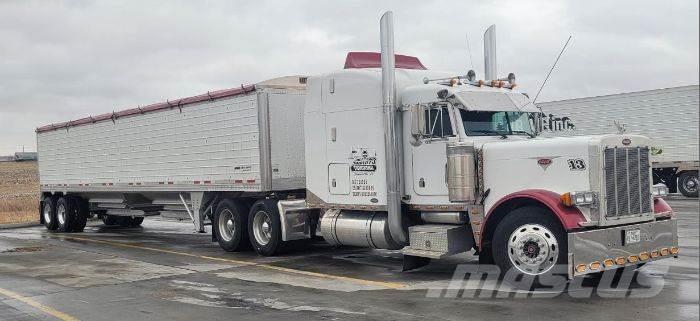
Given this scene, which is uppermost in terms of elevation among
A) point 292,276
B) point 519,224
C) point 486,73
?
point 486,73

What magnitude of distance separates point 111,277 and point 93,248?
5.06 m

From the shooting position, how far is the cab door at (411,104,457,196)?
32.6 ft

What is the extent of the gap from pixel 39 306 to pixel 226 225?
19.0ft

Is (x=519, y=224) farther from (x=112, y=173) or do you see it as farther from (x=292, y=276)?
(x=112, y=173)

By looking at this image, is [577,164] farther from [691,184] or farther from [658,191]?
[691,184]

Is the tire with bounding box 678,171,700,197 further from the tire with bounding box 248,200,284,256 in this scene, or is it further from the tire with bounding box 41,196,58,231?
the tire with bounding box 41,196,58,231

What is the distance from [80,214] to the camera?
67.9 ft

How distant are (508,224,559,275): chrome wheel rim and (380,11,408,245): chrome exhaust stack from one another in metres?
2.16

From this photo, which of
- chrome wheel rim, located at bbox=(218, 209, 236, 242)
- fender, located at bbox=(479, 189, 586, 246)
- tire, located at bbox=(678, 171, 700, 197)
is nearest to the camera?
fender, located at bbox=(479, 189, 586, 246)

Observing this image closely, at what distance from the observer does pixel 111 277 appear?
A: 35.7 feet

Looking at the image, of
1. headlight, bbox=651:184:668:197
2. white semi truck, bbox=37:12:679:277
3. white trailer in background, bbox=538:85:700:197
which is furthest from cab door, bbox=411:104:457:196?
white trailer in background, bbox=538:85:700:197

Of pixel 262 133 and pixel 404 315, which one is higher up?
pixel 262 133

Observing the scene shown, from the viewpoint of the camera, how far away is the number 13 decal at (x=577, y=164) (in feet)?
27.4

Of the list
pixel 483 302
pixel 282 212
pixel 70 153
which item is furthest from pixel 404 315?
pixel 70 153
